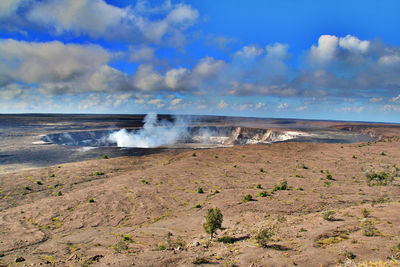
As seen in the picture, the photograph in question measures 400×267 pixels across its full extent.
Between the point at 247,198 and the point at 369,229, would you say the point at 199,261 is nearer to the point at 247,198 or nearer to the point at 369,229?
the point at 369,229

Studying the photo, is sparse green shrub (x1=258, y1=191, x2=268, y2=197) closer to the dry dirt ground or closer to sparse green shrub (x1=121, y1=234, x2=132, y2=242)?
the dry dirt ground

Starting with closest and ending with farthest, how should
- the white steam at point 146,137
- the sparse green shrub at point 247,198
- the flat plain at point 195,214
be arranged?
the flat plain at point 195,214
the sparse green shrub at point 247,198
the white steam at point 146,137

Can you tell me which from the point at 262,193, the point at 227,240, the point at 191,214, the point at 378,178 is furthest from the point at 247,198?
the point at 378,178

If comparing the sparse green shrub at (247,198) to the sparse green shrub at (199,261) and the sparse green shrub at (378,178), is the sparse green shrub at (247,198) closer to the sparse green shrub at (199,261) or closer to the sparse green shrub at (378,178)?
the sparse green shrub at (199,261)

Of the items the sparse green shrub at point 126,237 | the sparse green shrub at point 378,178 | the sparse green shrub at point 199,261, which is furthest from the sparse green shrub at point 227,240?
the sparse green shrub at point 378,178

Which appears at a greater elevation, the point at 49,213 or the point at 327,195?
the point at 327,195

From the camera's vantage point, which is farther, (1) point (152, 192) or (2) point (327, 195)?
(1) point (152, 192)

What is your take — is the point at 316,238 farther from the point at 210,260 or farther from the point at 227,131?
the point at 227,131

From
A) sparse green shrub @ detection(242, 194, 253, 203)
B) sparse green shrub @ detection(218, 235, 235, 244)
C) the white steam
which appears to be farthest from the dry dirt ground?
the white steam

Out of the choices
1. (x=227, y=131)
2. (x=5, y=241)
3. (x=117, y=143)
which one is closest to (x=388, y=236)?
(x=5, y=241)
